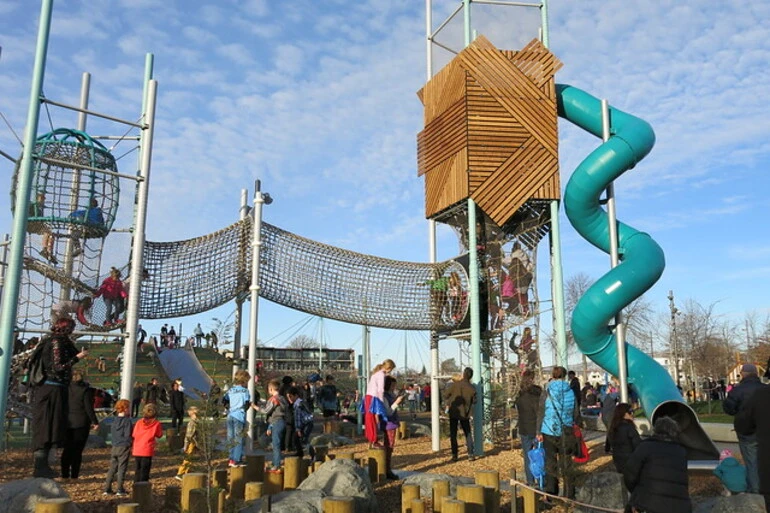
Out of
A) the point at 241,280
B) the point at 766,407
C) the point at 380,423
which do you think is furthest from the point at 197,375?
the point at 766,407

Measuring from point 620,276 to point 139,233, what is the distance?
798 centimetres

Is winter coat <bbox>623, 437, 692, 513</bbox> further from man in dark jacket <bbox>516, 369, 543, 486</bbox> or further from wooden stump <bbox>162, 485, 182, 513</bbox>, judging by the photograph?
man in dark jacket <bbox>516, 369, 543, 486</bbox>

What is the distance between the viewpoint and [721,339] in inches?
1729

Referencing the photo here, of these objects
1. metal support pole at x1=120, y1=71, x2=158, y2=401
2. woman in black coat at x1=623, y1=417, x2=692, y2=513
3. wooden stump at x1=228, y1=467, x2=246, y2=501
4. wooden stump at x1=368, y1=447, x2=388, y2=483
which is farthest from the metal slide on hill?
woman in black coat at x1=623, y1=417, x2=692, y2=513

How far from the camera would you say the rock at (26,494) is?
526 cm

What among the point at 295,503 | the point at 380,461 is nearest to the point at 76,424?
the point at 380,461

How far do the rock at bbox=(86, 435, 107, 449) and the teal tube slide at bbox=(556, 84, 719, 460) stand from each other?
29.4 ft

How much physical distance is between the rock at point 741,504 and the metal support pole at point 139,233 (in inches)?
289

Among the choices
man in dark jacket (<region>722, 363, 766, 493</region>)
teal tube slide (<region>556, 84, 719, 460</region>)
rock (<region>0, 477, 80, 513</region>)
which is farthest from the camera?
teal tube slide (<region>556, 84, 719, 460</region>)

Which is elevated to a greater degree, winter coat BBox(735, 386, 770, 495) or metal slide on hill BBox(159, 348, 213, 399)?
metal slide on hill BBox(159, 348, 213, 399)

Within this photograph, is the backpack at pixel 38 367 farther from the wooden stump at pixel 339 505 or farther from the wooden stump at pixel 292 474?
the wooden stump at pixel 339 505

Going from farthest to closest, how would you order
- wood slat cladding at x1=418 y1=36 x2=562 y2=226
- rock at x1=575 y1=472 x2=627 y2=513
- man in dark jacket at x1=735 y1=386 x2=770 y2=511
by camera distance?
wood slat cladding at x1=418 y1=36 x2=562 y2=226
rock at x1=575 y1=472 x2=627 y2=513
man in dark jacket at x1=735 y1=386 x2=770 y2=511

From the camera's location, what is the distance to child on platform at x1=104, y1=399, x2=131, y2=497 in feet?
23.5

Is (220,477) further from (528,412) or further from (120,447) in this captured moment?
(528,412)
